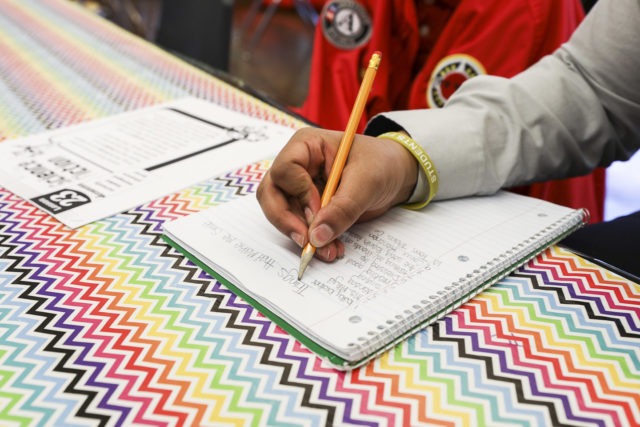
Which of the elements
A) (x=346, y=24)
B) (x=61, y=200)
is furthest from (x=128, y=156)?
(x=346, y=24)

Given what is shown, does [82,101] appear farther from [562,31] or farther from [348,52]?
[562,31]

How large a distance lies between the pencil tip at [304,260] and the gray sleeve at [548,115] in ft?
0.61

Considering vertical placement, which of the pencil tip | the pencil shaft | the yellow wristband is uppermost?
the pencil shaft

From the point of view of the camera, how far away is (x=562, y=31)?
88cm

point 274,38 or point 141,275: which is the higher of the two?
point 141,275

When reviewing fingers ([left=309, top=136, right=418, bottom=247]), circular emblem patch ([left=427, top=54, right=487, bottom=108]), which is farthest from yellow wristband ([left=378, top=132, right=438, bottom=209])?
circular emblem patch ([left=427, top=54, right=487, bottom=108])

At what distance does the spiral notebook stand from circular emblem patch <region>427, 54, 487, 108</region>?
0.45m

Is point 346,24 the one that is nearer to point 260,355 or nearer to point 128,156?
point 128,156

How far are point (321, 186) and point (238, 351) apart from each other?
0.65 ft

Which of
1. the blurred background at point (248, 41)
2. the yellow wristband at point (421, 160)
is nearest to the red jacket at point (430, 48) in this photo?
the blurred background at point (248, 41)

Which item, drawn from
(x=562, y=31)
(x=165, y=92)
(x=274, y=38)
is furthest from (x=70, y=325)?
(x=274, y=38)

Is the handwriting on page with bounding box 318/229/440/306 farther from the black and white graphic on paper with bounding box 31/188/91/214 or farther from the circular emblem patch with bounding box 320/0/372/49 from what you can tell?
the circular emblem patch with bounding box 320/0/372/49

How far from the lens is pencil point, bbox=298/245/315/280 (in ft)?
1.39

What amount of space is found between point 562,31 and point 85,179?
75 centimetres
